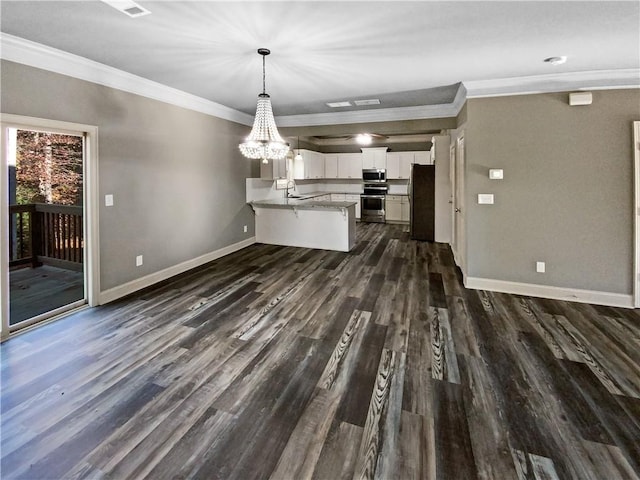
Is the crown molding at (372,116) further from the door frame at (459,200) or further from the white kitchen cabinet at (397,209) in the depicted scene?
the white kitchen cabinet at (397,209)

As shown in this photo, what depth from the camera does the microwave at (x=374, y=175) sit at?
993 cm

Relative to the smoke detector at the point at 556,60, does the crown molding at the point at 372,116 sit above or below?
above

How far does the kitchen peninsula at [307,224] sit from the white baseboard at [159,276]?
0.82 m

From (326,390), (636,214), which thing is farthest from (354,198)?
(326,390)

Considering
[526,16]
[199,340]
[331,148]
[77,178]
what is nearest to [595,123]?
[526,16]

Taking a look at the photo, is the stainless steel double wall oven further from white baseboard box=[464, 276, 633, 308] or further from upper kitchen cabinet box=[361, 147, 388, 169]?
white baseboard box=[464, 276, 633, 308]

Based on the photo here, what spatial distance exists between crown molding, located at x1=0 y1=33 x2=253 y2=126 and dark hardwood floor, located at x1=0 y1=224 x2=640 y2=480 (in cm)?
244

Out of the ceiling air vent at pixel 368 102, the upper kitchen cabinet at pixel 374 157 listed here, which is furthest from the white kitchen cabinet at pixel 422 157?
the ceiling air vent at pixel 368 102

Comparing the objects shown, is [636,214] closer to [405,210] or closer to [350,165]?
[405,210]

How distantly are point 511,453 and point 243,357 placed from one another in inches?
74.1

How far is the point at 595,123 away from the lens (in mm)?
3727

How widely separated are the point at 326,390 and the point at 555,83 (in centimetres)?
411

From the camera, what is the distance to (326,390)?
2279 mm

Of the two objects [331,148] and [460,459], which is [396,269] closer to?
[460,459]
